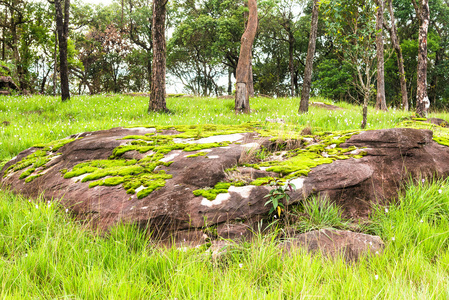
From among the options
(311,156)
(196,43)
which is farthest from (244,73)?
(196,43)

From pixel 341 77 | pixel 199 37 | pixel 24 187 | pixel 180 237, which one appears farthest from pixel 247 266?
pixel 341 77

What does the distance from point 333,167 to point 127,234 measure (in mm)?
2593

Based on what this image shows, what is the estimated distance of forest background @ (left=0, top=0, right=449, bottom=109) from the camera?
89.5ft

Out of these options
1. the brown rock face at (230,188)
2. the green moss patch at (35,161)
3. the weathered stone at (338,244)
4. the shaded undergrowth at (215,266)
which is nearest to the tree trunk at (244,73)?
the brown rock face at (230,188)

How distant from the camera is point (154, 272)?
7.80 ft

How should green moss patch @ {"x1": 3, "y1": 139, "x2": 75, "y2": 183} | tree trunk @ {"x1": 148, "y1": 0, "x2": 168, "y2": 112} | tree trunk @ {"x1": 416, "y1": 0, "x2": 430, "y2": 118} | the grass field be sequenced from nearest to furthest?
the grass field → green moss patch @ {"x1": 3, "y1": 139, "x2": 75, "y2": 183} → tree trunk @ {"x1": 416, "y1": 0, "x2": 430, "y2": 118} → tree trunk @ {"x1": 148, "y1": 0, "x2": 168, "y2": 112}

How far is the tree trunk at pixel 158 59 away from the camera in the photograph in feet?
39.0

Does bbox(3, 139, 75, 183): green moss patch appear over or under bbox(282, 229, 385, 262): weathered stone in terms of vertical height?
over

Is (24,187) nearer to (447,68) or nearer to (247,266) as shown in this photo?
(247,266)

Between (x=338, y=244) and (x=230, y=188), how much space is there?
4.25 ft

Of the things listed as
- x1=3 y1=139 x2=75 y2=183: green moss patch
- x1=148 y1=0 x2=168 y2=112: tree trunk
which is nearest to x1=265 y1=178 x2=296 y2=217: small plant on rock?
x1=3 y1=139 x2=75 y2=183: green moss patch

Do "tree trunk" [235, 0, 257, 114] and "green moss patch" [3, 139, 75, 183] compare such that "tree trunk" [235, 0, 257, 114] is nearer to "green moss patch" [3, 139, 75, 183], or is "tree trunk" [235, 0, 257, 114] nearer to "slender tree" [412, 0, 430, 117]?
"slender tree" [412, 0, 430, 117]

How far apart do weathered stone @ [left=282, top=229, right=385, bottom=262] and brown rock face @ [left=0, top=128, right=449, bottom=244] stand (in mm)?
467

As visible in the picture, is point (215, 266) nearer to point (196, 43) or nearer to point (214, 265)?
point (214, 265)
